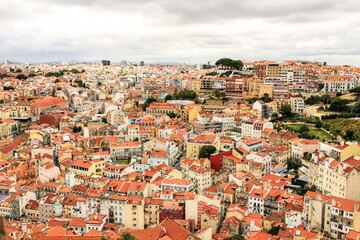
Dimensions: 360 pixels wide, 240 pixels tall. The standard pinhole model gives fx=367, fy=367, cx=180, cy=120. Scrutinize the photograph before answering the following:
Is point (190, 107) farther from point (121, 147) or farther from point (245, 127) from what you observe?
point (121, 147)

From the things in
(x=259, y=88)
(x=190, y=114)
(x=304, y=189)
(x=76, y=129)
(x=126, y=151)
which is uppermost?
(x=259, y=88)

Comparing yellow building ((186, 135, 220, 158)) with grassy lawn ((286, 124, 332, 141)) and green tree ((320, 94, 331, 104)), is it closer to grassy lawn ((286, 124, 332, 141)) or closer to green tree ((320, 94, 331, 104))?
grassy lawn ((286, 124, 332, 141))

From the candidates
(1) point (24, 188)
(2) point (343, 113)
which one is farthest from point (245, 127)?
(1) point (24, 188)

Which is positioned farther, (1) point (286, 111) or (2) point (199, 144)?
(1) point (286, 111)

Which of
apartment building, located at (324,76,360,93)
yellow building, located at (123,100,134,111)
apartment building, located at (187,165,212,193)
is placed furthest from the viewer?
apartment building, located at (324,76,360,93)

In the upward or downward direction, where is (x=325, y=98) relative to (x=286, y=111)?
upward

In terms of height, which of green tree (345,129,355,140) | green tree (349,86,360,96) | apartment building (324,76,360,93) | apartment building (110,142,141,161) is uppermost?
apartment building (324,76,360,93)

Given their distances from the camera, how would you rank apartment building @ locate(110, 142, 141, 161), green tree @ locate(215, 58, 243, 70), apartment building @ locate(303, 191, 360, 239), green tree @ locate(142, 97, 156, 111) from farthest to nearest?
green tree @ locate(215, 58, 243, 70) → green tree @ locate(142, 97, 156, 111) → apartment building @ locate(110, 142, 141, 161) → apartment building @ locate(303, 191, 360, 239)

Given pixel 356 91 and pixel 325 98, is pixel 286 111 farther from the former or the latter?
pixel 356 91

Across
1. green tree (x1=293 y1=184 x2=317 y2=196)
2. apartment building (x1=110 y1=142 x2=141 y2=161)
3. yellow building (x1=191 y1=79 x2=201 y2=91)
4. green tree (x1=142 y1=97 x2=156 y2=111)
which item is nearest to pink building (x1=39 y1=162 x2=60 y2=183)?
apartment building (x1=110 y1=142 x2=141 y2=161)

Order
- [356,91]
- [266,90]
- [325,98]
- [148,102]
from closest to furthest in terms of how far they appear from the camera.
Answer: [356,91] → [325,98] → [148,102] → [266,90]

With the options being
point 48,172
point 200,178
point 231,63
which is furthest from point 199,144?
point 231,63
